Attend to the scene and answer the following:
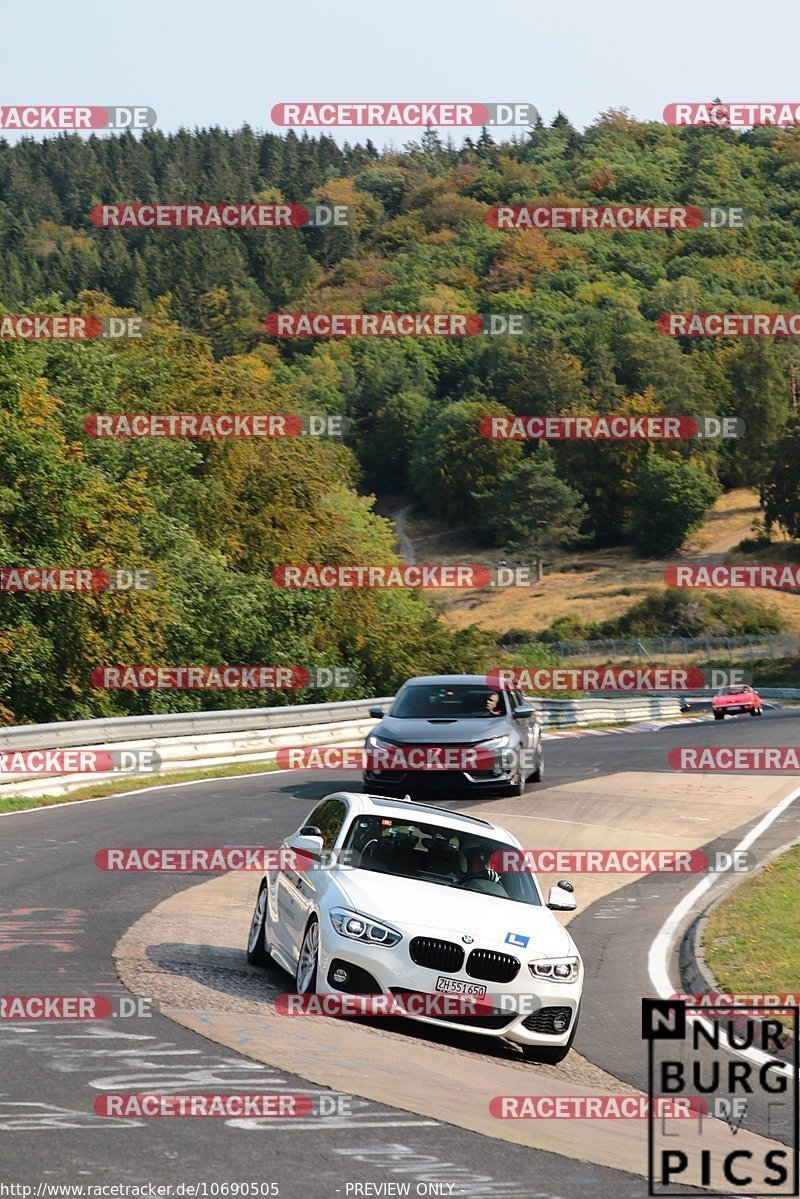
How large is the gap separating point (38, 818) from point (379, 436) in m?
135

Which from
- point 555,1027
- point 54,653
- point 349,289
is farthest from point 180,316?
point 555,1027

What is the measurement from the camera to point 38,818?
18828mm

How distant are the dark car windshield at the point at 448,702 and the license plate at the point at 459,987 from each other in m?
12.4

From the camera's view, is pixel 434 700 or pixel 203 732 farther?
pixel 203 732

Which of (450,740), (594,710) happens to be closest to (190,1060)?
(450,740)

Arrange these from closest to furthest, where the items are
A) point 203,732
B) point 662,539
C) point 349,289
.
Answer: point 203,732, point 662,539, point 349,289

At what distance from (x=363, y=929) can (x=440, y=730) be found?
11833mm

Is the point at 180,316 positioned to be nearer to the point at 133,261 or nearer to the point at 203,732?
the point at 133,261
